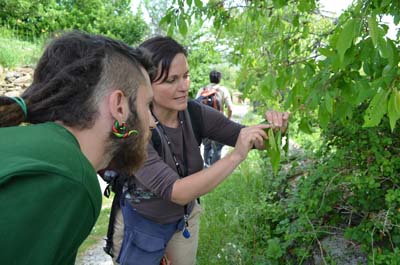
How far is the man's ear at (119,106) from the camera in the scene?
1.03 m

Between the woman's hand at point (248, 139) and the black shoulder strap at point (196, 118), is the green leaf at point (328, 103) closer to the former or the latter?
the woman's hand at point (248, 139)

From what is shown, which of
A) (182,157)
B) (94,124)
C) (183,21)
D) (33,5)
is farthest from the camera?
(33,5)

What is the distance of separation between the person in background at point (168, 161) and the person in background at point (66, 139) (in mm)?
469

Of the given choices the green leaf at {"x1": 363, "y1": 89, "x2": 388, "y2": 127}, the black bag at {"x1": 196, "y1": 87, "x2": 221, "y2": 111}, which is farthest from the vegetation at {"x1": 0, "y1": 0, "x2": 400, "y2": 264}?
the black bag at {"x1": 196, "y1": 87, "x2": 221, "y2": 111}

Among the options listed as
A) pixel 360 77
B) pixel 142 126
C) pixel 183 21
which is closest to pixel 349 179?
pixel 360 77

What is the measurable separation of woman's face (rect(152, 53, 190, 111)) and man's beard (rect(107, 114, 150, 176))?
690 millimetres

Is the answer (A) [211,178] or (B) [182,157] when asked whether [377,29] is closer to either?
(A) [211,178]

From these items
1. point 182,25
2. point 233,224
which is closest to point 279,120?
point 182,25

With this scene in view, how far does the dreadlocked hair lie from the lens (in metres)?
1.01

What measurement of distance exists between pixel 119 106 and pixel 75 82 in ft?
0.43

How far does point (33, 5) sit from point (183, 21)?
36.0 feet

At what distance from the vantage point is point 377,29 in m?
1.11

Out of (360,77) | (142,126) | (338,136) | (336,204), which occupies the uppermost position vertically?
(360,77)

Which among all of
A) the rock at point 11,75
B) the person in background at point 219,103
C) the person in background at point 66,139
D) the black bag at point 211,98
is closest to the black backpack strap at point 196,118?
the person in background at point 66,139
